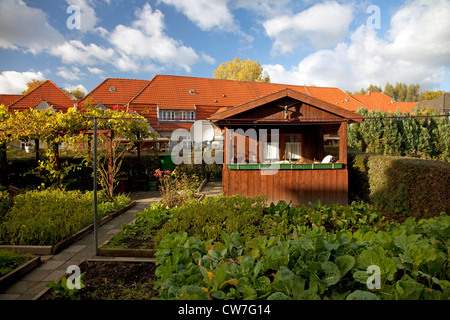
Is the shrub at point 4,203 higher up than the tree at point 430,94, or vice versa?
the tree at point 430,94

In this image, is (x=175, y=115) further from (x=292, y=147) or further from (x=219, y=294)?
(x=219, y=294)

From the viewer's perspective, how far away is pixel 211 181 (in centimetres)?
1448

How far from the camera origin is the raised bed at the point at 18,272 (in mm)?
3627

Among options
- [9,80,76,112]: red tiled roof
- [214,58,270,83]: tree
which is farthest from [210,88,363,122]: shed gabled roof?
[214,58,270,83]: tree

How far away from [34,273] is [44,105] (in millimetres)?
27248

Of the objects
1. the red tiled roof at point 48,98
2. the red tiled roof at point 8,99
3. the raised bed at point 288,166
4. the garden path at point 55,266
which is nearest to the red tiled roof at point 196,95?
the red tiled roof at point 48,98

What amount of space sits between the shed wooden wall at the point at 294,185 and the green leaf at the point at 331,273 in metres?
6.75

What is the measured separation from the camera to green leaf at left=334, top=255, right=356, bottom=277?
1513mm

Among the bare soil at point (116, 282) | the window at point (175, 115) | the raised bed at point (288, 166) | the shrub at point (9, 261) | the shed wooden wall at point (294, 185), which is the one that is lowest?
the shrub at point (9, 261)

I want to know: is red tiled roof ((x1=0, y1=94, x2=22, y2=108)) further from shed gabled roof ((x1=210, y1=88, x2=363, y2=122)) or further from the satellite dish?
shed gabled roof ((x1=210, y1=88, x2=363, y2=122))

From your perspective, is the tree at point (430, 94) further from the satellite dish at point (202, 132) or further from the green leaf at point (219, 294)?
the green leaf at point (219, 294)

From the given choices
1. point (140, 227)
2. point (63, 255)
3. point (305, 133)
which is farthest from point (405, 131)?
point (63, 255)

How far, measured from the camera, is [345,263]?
156cm

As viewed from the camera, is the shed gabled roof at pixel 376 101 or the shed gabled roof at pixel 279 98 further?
the shed gabled roof at pixel 376 101
